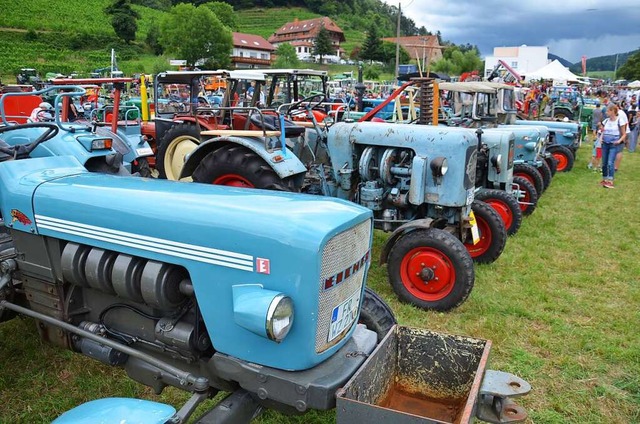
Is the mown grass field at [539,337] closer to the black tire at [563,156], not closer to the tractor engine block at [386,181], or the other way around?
the tractor engine block at [386,181]

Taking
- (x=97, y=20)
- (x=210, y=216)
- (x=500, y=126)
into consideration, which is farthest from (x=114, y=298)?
(x=97, y=20)

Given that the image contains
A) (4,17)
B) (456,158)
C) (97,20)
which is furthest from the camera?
(97,20)

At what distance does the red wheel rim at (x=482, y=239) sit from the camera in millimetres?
5238

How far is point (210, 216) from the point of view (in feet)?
6.59

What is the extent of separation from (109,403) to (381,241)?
428 cm

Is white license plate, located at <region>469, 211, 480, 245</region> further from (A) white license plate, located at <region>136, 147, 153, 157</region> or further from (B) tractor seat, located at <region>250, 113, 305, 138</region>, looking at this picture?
(A) white license plate, located at <region>136, 147, 153, 157</region>

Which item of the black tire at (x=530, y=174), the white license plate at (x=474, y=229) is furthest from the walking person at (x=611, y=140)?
the white license plate at (x=474, y=229)

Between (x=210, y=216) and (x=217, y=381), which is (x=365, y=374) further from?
(x=210, y=216)

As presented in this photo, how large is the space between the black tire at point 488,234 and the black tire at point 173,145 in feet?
12.7

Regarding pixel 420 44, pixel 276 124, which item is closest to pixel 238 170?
pixel 276 124

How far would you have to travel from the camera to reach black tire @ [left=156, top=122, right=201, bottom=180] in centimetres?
719

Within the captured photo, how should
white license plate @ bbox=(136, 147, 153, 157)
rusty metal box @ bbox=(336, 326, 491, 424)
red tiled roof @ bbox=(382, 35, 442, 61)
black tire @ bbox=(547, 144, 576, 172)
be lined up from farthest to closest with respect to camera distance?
black tire @ bbox=(547, 144, 576, 172) → red tiled roof @ bbox=(382, 35, 442, 61) → white license plate @ bbox=(136, 147, 153, 157) → rusty metal box @ bbox=(336, 326, 491, 424)

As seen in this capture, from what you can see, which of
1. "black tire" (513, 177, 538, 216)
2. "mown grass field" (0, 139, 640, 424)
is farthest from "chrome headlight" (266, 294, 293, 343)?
"black tire" (513, 177, 538, 216)

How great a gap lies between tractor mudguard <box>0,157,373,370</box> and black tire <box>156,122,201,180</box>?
16.0 feet
